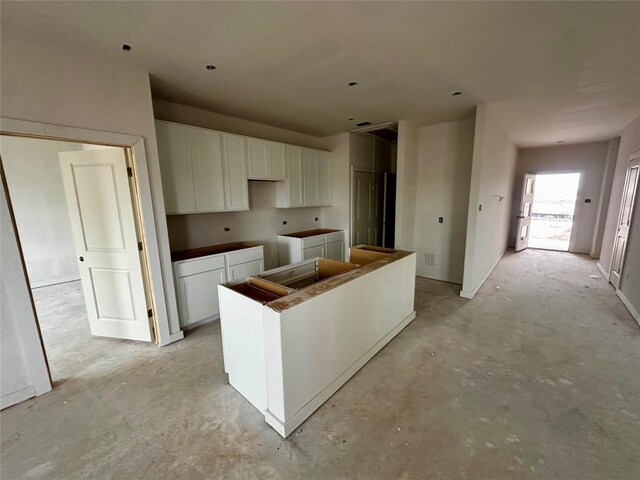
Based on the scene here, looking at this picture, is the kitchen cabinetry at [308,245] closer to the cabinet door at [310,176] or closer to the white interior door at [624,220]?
the cabinet door at [310,176]

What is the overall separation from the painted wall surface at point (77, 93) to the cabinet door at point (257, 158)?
4.29 ft

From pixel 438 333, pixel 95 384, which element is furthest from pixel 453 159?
pixel 95 384

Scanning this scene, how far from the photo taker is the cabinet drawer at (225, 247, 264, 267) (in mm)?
3392

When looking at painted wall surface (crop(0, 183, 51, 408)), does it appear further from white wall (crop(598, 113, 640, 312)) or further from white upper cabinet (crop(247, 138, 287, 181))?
white wall (crop(598, 113, 640, 312))

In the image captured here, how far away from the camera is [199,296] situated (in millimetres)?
3152

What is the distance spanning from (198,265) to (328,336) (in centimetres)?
189

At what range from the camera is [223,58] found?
2.26 metres

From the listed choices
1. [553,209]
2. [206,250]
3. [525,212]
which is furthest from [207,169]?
[553,209]

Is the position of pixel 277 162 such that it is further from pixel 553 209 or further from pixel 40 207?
pixel 553 209

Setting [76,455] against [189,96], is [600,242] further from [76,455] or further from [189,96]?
[76,455]

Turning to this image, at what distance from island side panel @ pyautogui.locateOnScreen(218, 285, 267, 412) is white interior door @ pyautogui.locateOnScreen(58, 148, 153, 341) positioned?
129 cm

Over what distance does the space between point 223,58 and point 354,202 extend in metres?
3.33

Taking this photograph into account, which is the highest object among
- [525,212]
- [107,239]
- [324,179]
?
[324,179]

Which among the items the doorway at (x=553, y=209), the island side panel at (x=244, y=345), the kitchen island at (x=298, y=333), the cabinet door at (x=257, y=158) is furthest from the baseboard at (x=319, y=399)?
the doorway at (x=553, y=209)
